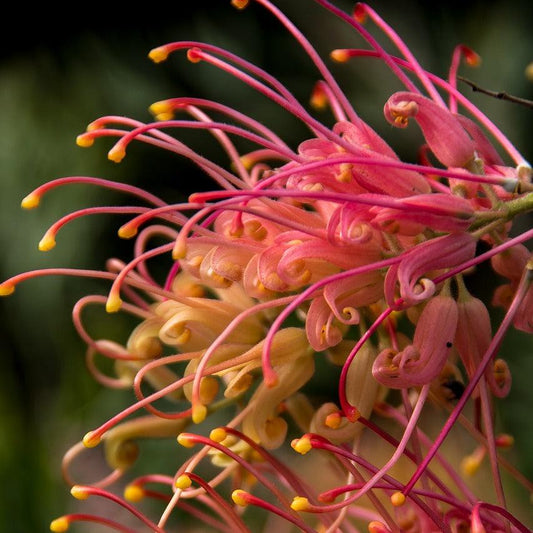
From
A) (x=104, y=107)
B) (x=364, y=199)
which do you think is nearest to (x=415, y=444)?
(x=364, y=199)

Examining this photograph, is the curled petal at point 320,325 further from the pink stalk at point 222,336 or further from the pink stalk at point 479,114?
the pink stalk at point 479,114

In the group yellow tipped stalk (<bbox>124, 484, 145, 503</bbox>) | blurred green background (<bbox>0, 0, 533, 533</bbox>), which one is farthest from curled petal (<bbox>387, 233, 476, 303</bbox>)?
blurred green background (<bbox>0, 0, 533, 533</bbox>)

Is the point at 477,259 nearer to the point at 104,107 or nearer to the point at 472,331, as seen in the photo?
the point at 472,331

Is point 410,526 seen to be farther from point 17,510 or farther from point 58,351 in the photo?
point 58,351

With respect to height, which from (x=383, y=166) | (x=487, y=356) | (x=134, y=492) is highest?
(x=383, y=166)

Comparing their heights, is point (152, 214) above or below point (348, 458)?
above

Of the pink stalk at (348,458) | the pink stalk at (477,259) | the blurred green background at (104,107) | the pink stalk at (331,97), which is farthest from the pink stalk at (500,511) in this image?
the blurred green background at (104,107)

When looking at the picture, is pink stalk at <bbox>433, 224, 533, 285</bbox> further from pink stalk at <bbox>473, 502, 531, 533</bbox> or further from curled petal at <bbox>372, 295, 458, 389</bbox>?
pink stalk at <bbox>473, 502, 531, 533</bbox>
